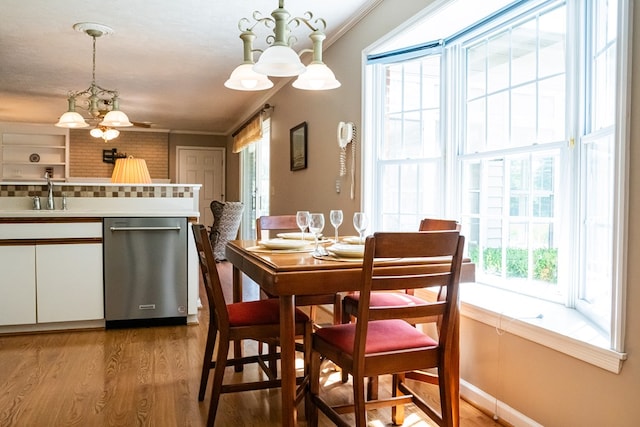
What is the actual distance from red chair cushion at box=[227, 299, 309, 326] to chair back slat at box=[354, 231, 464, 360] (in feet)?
1.59

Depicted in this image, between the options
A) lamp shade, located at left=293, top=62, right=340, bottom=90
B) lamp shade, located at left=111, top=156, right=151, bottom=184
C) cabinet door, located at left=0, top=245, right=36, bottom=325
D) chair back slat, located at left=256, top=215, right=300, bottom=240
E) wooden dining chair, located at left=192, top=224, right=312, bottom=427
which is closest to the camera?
wooden dining chair, located at left=192, top=224, right=312, bottom=427

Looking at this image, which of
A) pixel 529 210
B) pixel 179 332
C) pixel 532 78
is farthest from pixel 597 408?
pixel 179 332

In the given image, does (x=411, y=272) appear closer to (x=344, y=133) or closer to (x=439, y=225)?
(x=439, y=225)

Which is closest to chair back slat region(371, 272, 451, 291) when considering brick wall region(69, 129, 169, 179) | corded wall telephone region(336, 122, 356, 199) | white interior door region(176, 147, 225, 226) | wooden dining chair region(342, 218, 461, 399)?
wooden dining chair region(342, 218, 461, 399)

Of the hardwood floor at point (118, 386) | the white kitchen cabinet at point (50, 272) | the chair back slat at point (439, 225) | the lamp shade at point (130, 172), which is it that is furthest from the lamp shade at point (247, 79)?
the lamp shade at point (130, 172)

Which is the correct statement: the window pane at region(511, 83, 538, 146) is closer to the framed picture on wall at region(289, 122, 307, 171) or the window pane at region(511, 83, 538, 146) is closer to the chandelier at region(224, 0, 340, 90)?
the chandelier at region(224, 0, 340, 90)

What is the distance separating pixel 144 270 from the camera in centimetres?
358

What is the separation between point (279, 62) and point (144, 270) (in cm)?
227

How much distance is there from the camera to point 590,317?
6.37 ft

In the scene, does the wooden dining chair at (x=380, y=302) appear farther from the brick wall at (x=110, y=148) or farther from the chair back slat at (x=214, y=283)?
the brick wall at (x=110, y=148)

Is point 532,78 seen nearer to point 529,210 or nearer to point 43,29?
point 529,210

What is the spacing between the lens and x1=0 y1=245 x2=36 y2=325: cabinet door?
3361mm

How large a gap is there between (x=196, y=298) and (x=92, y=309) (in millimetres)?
734

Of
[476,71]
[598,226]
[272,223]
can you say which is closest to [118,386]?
[272,223]
